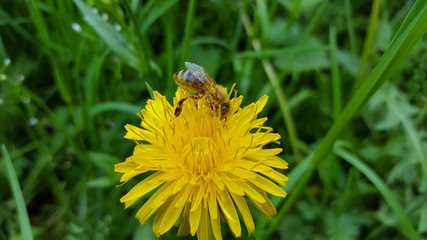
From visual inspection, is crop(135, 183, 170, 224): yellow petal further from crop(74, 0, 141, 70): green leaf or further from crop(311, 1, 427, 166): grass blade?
crop(74, 0, 141, 70): green leaf

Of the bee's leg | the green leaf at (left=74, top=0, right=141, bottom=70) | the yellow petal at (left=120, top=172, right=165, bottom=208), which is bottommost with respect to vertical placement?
the yellow petal at (left=120, top=172, right=165, bottom=208)

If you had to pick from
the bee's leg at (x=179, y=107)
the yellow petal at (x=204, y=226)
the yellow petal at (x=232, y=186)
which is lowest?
the yellow petal at (x=204, y=226)

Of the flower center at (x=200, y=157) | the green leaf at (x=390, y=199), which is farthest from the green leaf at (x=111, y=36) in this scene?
the green leaf at (x=390, y=199)

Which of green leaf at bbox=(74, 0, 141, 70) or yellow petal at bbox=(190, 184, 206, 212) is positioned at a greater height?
green leaf at bbox=(74, 0, 141, 70)

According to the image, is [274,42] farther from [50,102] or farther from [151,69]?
[50,102]

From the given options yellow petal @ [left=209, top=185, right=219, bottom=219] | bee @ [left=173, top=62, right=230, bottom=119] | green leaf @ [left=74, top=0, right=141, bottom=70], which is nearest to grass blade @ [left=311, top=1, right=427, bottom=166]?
bee @ [left=173, top=62, right=230, bottom=119]

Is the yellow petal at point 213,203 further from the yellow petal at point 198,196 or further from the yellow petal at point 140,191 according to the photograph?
the yellow petal at point 140,191
